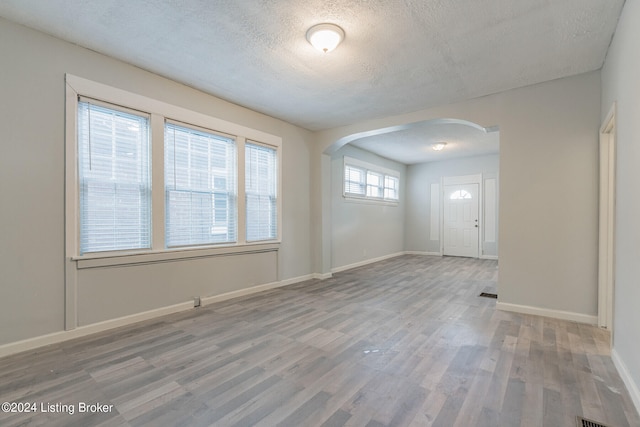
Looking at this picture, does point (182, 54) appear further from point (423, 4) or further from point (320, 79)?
point (423, 4)

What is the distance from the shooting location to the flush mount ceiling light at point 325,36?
2.51 meters

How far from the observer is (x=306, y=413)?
69.3 inches

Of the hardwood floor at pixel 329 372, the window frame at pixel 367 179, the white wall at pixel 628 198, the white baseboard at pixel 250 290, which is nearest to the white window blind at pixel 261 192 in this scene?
the white baseboard at pixel 250 290

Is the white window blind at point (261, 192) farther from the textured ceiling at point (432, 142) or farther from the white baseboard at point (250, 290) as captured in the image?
the textured ceiling at point (432, 142)

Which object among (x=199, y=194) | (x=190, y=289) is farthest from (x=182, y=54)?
(x=190, y=289)

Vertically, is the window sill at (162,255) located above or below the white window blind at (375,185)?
below

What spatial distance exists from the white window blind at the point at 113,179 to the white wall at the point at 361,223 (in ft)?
12.3

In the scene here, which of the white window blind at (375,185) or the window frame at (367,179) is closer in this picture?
the window frame at (367,179)

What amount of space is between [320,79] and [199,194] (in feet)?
7.06

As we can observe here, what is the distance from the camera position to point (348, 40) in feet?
8.95

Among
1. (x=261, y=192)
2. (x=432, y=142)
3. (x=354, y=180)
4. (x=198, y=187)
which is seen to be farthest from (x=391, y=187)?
(x=198, y=187)

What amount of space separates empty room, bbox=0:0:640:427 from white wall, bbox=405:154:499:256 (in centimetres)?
419

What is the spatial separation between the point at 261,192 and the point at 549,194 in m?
3.89

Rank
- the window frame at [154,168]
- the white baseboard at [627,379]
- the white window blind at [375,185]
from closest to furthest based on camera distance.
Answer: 1. the white baseboard at [627,379]
2. the window frame at [154,168]
3. the white window blind at [375,185]
